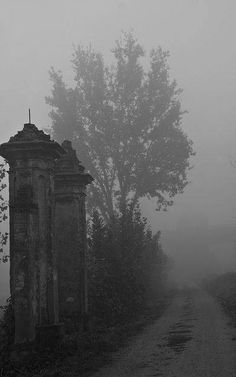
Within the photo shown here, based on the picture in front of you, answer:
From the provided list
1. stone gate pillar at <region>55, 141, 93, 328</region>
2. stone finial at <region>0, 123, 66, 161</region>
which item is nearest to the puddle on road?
stone gate pillar at <region>55, 141, 93, 328</region>

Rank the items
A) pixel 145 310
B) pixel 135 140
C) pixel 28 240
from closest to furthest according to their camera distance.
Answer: pixel 28 240 < pixel 145 310 < pixel 135 140

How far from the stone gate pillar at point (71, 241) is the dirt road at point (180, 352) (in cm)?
192

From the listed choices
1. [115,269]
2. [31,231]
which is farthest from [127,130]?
[31,231]

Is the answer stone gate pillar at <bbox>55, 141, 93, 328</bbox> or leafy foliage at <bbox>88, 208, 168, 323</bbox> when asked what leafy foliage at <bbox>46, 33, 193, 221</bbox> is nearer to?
leafy foliage at <bbox>88, 208, 168, 323</bbox>

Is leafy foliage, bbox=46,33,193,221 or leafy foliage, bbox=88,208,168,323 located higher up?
leafy foliage, bbox=46,33,193,221

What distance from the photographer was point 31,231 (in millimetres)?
9539

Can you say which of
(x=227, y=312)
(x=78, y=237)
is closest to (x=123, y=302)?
(x=227, y=312)

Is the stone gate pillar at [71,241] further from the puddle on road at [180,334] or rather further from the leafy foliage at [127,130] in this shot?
the leafy foliage at [127,130]

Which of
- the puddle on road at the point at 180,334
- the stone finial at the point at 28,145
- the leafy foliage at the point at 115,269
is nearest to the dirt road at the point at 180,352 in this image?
the puddle on road at the point at 180,334

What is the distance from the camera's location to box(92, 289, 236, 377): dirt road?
320 inches

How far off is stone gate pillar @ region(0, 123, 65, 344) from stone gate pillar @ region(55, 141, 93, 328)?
2.61m

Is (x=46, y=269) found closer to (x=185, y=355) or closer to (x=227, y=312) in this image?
(x=185, y=355)

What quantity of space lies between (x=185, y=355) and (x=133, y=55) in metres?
19.7

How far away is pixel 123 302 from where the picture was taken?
17.6m
